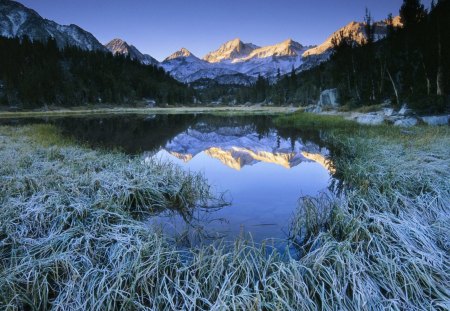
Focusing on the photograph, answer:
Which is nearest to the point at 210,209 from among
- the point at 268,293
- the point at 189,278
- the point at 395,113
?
the point at 189,278

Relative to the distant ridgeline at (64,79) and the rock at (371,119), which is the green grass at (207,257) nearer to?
the rock at (371,119)

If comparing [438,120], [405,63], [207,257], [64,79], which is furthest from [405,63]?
[64,79]

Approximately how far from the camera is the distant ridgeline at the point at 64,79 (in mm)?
81938

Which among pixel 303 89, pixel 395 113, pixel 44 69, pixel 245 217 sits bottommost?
pixel 245 217

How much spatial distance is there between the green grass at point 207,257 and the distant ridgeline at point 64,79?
283 feet

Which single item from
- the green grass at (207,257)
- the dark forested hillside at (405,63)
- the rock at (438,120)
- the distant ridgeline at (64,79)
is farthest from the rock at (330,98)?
the distant ridgeline at (64,79)

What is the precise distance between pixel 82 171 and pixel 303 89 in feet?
340

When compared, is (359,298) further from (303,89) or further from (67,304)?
(303,89)

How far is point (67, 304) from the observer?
4297mm

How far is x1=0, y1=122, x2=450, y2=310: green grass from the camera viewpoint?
172 inches

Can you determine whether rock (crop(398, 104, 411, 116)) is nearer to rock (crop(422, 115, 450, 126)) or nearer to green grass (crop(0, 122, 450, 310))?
rock (crop(422, 115, 450, 126))

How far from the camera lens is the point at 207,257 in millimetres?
5191

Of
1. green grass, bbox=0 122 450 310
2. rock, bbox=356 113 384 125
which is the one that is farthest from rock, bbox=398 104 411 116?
green grass, bbox=0 122 450 310

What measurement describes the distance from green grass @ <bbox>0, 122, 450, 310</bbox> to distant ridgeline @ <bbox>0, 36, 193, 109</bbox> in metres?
86.4
